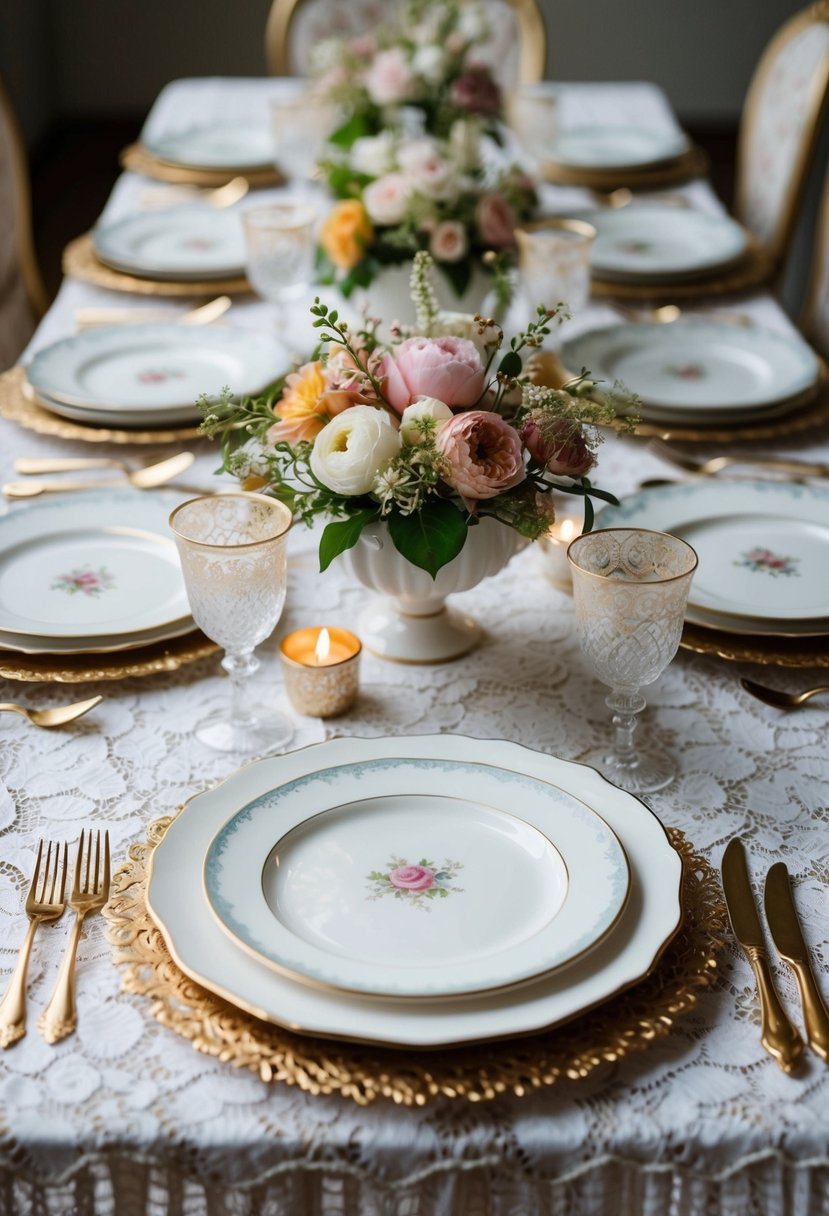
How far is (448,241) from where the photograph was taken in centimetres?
169

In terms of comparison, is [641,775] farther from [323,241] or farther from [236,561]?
[323,241]

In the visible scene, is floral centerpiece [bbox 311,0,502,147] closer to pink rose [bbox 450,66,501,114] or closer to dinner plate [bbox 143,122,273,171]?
pink rose [bbox 450,66,501,114]

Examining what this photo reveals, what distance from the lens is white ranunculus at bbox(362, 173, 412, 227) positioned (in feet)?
5.44

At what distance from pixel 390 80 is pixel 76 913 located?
1.53 meters

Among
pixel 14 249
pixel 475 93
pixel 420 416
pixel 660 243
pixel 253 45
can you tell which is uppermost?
pixel 420 416

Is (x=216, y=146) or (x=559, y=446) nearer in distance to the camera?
(x=559, y=446)

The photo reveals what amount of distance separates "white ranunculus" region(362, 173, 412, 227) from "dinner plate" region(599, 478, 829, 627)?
1.88 feet

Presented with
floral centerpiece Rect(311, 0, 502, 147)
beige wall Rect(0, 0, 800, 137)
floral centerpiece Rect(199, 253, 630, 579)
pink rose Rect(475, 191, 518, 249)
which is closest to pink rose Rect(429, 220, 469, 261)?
pink rose Rect(475, 191, 518, 249)

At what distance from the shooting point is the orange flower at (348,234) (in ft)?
5.49

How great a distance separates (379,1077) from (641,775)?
0.38 m

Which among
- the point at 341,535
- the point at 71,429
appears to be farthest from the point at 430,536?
the point at 71,429

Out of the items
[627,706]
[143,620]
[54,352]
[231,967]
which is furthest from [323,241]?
[231,967]

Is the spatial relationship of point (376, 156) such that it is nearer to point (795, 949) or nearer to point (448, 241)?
point (448, 241)

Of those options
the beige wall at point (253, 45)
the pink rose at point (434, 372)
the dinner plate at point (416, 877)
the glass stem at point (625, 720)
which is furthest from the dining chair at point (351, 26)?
the beige wall at point (253, 45)
